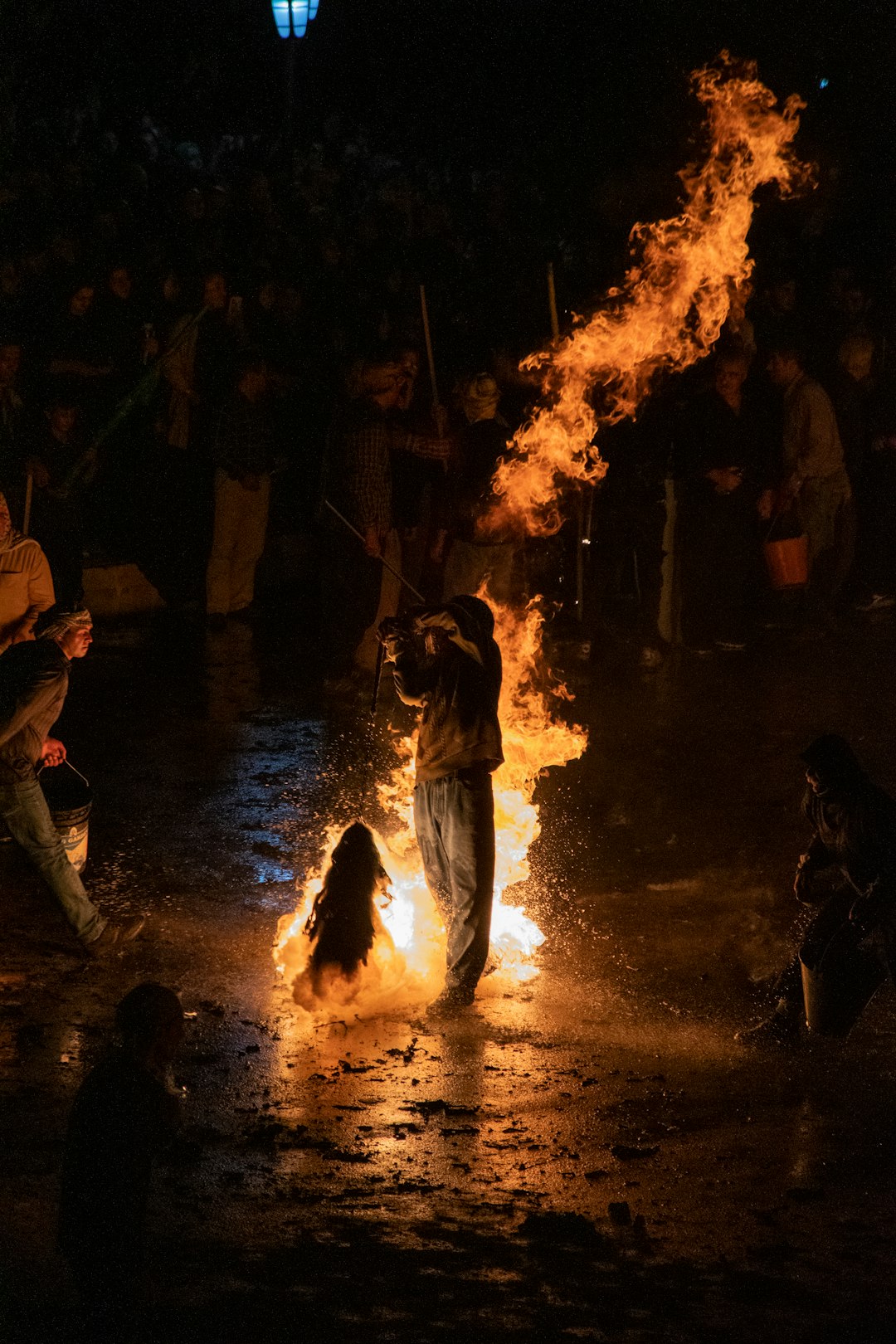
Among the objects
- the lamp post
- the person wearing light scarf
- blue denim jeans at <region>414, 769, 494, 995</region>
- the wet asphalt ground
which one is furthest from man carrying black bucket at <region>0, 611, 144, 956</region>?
the lamp post

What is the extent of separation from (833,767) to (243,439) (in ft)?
26.4

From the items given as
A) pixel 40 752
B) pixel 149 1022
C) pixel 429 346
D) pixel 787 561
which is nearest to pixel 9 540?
pixel 40 752

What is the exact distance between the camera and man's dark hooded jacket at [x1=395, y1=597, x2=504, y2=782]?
6602 mm

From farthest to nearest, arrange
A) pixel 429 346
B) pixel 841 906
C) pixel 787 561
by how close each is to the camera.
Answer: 1. pixel 787 561
2. pixel 429 346
3. pixel 841 906

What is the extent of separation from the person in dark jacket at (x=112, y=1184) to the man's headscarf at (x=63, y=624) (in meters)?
3.14

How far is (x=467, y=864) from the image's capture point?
21.8 ft

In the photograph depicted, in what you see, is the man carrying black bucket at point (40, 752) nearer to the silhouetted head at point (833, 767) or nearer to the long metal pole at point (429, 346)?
the silhouetted head at point (833, 767)

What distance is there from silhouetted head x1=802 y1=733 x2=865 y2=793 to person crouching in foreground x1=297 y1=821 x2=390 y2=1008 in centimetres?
208

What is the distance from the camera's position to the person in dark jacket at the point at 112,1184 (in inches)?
154

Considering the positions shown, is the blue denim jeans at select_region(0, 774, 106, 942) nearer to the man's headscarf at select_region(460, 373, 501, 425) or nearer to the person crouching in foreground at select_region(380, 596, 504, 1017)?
the person crouching in foreground at select_region(380, 596, 504, 1017)

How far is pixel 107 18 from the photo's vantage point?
19875 millimetres

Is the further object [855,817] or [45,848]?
[45,848]

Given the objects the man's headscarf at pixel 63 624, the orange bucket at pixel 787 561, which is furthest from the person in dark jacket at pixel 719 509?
the man's headscarf at pixel 63 624

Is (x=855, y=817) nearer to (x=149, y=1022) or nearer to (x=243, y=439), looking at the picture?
(x=149, y=1022)
